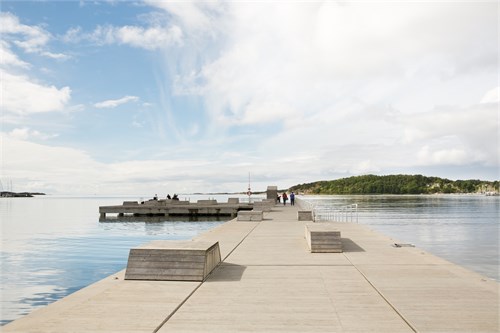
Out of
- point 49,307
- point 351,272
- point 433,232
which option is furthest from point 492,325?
point 433,232

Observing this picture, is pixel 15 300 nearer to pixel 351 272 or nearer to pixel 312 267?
pixel 312 267

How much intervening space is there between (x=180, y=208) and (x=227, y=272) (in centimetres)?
4160

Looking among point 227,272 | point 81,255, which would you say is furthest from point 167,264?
point 81,255

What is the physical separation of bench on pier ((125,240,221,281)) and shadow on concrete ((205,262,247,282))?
11.6 inches

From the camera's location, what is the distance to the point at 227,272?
34.3 ft

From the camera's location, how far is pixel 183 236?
33.2 metres

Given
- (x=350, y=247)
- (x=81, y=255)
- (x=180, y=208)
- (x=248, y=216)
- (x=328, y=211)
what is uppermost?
(x=328, y=211)

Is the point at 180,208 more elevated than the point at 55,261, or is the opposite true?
the point at 180,208

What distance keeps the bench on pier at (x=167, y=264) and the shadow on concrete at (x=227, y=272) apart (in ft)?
0.97

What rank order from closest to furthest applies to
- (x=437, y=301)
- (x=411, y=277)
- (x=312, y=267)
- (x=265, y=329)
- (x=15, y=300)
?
(x=265, y=329) < (x=437, y=301) < (x=411, y=277) < (x=312, y=267) < (x=15, y=300)

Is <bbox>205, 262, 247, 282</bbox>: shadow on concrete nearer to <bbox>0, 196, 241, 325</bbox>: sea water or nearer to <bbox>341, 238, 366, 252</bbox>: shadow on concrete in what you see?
<bbox>341, 238, 366, 252</bbox>: shadow on concrete

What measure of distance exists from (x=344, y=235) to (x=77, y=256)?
14.3 m

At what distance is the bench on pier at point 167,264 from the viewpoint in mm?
9383

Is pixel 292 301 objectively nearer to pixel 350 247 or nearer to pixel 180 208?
pixel 350 247
